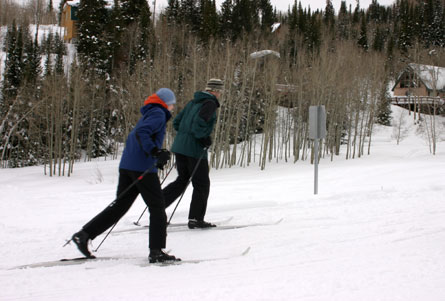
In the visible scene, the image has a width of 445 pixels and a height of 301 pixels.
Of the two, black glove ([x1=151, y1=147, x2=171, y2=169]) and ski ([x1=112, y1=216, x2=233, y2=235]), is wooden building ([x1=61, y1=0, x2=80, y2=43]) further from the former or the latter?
black glove ([x1=151, y1=147, x2=171, y2=169])

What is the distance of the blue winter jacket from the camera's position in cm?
359

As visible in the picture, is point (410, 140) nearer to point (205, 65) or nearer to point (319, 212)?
point (205, 65)

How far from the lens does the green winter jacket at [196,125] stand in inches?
185

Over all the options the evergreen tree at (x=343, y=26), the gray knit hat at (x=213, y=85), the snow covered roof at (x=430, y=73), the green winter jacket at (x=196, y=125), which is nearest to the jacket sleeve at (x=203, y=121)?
the green winter jacket at (x=196, y=125)

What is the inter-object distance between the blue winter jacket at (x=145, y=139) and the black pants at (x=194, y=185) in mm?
1187

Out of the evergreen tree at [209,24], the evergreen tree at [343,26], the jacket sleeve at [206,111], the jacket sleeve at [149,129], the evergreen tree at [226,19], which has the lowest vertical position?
the jacket sleeve at [149,129]

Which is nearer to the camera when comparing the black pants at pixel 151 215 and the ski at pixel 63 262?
the ski at pixel 63 262

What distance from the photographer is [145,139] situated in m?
3.58

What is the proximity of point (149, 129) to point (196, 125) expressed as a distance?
1.18 m

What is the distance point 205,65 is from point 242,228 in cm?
1887

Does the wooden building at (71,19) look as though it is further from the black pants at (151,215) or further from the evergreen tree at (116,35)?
the black pants at (151,215)

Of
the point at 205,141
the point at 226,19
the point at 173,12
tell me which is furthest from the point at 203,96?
the point at 173,12

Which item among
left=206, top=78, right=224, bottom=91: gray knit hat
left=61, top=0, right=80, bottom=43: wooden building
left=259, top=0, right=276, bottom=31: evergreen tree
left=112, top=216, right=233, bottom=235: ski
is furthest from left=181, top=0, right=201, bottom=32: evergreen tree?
left=112, top=216, right=233, bottom=235: ski

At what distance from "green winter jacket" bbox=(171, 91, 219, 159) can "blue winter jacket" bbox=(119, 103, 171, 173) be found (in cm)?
100
